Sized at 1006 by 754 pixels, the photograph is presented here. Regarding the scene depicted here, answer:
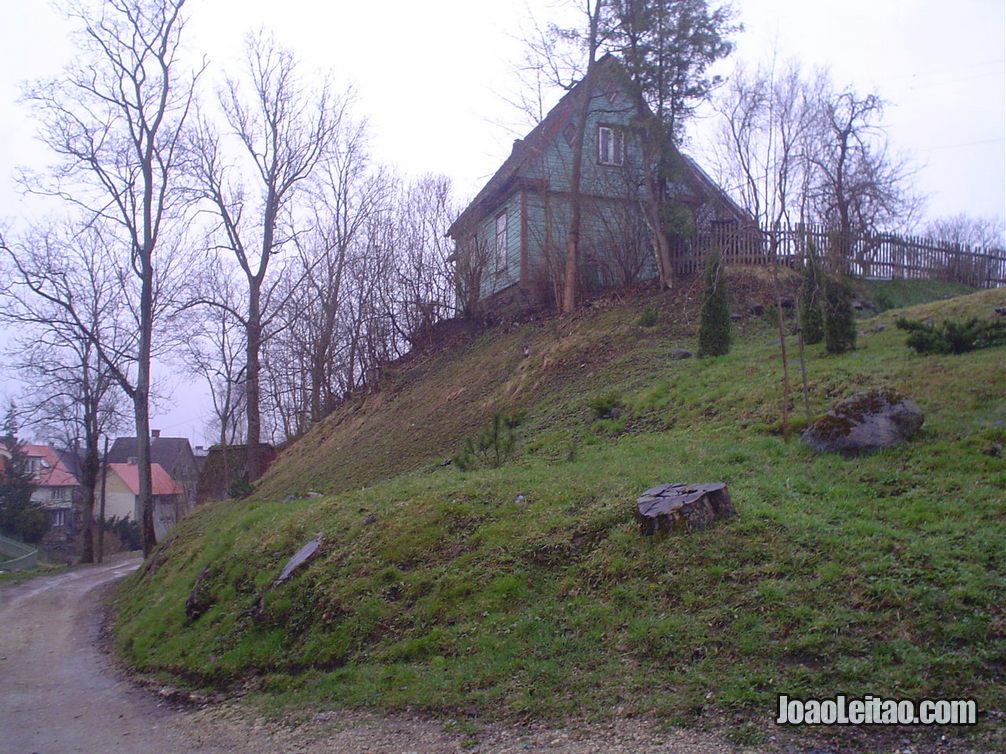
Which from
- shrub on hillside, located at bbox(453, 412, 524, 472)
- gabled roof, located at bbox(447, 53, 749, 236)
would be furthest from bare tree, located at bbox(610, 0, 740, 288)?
shrub on hillside, located at bbox(453, 412, 524, 472)

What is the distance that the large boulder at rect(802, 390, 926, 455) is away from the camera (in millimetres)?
9281

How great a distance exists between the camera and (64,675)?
1126 centimetres

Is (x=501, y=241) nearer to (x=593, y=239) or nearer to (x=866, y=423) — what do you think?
(x=593, y=239)

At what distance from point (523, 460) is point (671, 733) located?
7.74 m

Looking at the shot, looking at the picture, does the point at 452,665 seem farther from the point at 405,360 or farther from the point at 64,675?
the point at 405,360

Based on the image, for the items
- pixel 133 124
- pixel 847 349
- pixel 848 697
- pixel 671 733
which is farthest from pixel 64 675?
pixel 133 124

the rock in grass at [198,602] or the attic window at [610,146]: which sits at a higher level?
the attic window at [610,146]

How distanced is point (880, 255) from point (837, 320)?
932 cm

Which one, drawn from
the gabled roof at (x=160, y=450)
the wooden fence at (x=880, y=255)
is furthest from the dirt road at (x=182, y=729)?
the gabled roof at (x=160, y=450)

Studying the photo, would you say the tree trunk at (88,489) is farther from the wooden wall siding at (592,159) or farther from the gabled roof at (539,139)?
the wooden wall siding at (592,159)

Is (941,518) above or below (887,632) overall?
above

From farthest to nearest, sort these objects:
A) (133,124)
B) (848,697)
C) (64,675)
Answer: (133,124) → (64,675) → (848,697)

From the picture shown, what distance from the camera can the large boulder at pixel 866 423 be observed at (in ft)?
30.5

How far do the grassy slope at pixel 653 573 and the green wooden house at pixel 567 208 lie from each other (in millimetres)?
8392
